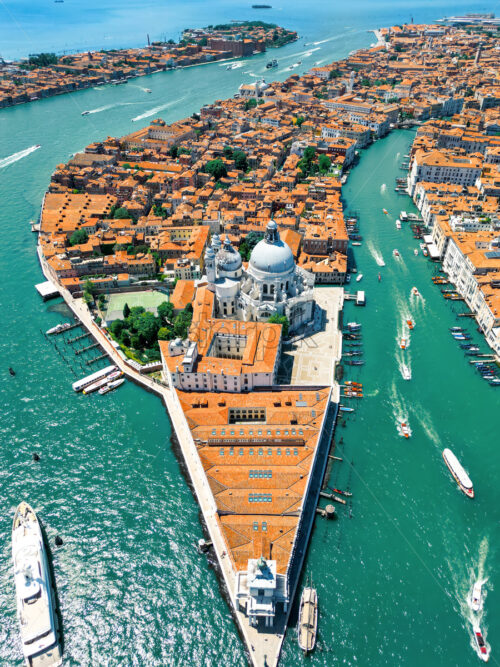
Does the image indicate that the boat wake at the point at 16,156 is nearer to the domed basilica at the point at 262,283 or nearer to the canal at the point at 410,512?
the domed basilica at the point at 262,283

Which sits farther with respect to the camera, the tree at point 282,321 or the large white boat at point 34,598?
the tree at point 282,321

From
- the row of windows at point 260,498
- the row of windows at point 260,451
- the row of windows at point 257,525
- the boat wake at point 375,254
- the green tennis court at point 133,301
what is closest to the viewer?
the row of windows at point 257,525

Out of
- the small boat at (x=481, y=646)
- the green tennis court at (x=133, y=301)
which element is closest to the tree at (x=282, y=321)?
the green tennis court at (x=133, y=301)

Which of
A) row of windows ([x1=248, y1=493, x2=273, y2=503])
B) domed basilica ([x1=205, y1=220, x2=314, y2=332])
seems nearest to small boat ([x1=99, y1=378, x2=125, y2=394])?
domed basilica ([x1=205, y1=220, x2=314, y2=332])

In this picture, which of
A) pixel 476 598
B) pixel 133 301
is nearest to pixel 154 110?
pixel 133 301

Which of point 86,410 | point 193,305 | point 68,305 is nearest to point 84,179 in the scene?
point 68,305

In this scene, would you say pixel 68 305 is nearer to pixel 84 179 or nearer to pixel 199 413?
pixel 199 413
